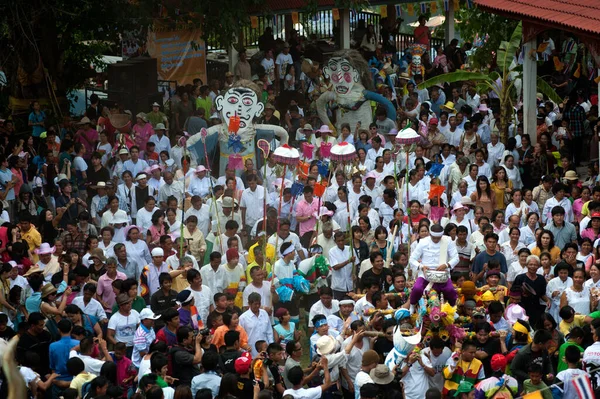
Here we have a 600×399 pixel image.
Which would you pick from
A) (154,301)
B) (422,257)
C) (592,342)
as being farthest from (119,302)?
(592,342)

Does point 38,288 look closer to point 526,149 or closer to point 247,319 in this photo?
point 247,319

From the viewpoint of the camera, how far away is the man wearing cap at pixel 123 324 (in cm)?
1186

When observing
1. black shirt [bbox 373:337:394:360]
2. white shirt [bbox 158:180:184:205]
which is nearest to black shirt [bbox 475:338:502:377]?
black shirt [bbox 373:337:394:360]

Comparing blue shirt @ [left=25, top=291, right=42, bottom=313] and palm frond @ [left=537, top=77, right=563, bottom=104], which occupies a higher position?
palm frond @ [left=537, top=77, right=563, bottom=104]

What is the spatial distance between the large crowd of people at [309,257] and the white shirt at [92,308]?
0.08 feet

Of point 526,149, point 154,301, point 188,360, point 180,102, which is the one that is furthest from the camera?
point 180,102

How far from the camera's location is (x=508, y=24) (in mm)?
25453

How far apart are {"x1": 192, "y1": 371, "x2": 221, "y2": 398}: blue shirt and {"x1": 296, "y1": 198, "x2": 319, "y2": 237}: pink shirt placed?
5309 mm

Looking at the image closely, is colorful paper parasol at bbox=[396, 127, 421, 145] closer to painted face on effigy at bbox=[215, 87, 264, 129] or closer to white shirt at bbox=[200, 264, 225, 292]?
painted face on effigy at bbox=[215, 87, 264, 129]

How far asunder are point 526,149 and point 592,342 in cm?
728

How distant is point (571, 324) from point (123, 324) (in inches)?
182

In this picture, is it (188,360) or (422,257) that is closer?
(188,360)

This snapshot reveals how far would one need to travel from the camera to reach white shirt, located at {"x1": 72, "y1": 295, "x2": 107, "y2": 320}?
1227 cm

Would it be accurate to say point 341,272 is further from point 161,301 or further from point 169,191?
point 169,191
